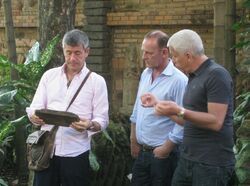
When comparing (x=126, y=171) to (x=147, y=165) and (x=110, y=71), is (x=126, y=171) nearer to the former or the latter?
(x=147, y=165)

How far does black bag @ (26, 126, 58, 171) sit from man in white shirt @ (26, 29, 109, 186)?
6cm

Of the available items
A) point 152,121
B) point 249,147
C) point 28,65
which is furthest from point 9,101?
point 249,147

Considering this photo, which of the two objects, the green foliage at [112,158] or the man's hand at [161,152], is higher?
the man's hand at [161,152]

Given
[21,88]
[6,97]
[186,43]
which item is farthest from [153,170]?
[21,88]

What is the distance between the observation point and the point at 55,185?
14.6 ft

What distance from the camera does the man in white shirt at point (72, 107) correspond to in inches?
170

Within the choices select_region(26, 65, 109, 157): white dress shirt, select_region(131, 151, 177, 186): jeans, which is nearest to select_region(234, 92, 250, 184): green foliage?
select_region(131, 151, 177, 186): jeans

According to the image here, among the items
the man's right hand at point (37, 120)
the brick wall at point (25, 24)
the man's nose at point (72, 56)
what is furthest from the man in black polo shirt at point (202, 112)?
the brick wall at point (25, 24)

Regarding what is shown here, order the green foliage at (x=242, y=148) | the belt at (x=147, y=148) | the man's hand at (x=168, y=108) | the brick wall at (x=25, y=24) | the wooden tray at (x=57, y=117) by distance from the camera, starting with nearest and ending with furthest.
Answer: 1. the man's hand at (x=168, y=108)
2. the wooden tray at (x=57, y=117)
3. the belt at (x=147, y=148)
4. the green foliage at (x=242, y=148)
5. the brick wall at (x=25, y=24)

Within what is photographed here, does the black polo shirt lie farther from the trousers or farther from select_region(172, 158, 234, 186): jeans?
the trousers

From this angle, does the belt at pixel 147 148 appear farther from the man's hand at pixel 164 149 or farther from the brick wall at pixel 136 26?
the brick wall at pixel 136 26

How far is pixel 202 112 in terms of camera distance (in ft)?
12.1

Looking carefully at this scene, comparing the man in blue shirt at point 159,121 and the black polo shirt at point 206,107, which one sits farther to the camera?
the man in blue shirt at point 159,121

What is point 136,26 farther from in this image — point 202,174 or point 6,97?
point 202,174
